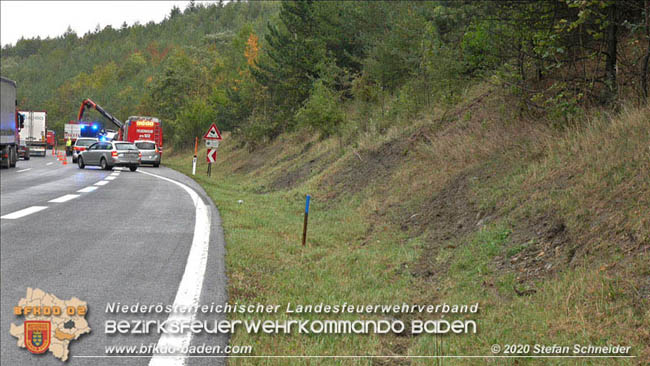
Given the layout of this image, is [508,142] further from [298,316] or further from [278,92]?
[278,92]

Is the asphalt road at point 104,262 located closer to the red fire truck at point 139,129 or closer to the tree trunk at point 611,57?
the tree trunk at point 611,57

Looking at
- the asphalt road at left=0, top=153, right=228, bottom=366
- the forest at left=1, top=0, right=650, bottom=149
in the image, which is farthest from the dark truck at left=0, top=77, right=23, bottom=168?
the asphalt road at left=0, top=153, right=228, bottom=366

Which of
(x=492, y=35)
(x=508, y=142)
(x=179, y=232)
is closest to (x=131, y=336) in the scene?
(x=179, y=232)

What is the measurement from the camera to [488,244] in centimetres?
655

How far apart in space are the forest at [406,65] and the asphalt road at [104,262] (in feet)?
19.4

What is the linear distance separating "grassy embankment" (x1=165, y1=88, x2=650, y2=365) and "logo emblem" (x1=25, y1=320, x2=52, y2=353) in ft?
4.09

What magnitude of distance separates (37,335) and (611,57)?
30.2 ft

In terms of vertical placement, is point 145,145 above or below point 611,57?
below

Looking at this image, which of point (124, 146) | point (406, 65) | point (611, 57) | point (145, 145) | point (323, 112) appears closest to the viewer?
point (611, 57)

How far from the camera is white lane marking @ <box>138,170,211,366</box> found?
3.73 metres

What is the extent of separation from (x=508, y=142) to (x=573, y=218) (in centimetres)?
429

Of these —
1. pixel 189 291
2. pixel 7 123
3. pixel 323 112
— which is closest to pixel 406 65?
pixel 323 112

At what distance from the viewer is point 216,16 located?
183 metres

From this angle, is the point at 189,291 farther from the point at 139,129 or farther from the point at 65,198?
the point at 139,129
